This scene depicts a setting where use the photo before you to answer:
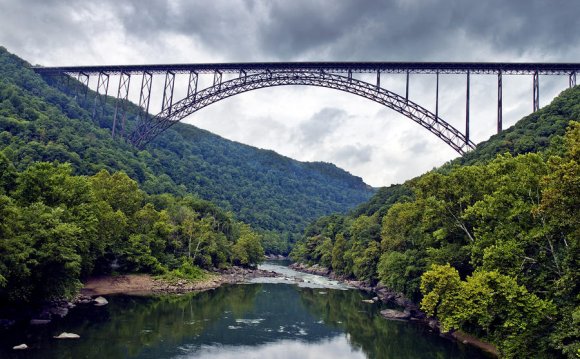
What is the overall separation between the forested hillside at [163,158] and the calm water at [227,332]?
1341 cm

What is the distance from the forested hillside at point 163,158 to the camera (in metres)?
61.0

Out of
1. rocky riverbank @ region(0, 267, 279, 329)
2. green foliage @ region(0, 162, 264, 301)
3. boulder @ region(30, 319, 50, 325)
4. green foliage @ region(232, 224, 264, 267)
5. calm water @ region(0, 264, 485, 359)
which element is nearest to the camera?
calm water @ region(0, 264, 485, 359)

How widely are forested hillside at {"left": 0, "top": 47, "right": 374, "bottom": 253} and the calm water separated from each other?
528 inches

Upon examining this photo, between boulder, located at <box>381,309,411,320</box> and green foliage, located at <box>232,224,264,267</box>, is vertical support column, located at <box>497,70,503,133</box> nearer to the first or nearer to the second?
boulder, located at <box>381,309,411,320</box>

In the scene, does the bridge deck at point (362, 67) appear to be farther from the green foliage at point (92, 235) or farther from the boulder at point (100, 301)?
the boulder at point (100, 301)

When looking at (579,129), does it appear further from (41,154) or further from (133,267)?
(41,154)

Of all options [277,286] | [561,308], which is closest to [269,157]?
[277,286]

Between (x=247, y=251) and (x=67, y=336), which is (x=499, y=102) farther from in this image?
(x=67, y=336)

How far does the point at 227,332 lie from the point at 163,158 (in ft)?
275

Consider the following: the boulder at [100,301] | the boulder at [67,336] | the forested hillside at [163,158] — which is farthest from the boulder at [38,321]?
the forested hillside at [163,158]

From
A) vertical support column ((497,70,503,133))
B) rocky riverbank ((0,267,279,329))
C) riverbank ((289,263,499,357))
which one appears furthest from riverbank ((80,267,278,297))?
vertical support column ((497,70,503,133))

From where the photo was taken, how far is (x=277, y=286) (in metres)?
51.0

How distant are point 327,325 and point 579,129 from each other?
A: 2117 centimetres

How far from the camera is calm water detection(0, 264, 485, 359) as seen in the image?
21.8m
